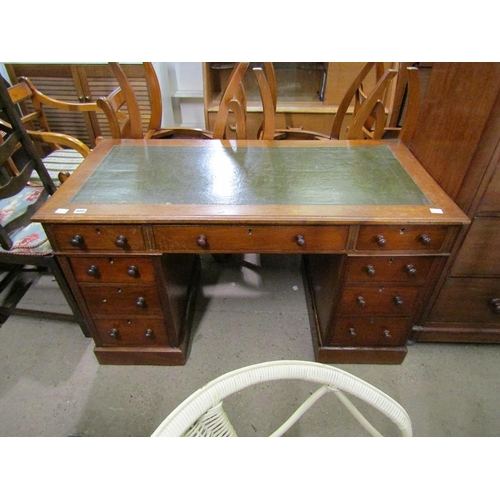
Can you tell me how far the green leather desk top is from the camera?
3.46 ft

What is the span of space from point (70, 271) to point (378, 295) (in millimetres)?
1105

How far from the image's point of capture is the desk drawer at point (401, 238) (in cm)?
102

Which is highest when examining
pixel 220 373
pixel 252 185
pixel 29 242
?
pixel 252 185

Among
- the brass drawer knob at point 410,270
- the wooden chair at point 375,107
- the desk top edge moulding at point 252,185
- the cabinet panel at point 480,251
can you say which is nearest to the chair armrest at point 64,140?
the desk top edge moulding at point 252,185

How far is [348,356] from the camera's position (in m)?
1.39

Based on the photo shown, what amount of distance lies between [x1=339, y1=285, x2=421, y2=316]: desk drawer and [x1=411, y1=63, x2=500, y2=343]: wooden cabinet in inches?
8.0

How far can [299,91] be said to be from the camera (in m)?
2.62

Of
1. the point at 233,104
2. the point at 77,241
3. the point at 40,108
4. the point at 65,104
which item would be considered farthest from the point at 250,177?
the point at 40,108

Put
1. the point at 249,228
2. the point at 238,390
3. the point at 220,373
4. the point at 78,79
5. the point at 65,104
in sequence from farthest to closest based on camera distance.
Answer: the point at 78,79 < the point at 65,104 < the point at 220,373 < the point at 249,228 < the point at 238,390

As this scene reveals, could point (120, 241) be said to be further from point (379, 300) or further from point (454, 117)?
point (454, 117)

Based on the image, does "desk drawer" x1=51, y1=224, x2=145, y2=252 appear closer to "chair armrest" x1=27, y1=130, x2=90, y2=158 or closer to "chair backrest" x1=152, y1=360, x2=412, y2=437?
"chair backrest" x1=152, y1=360, x2=412, y2=437

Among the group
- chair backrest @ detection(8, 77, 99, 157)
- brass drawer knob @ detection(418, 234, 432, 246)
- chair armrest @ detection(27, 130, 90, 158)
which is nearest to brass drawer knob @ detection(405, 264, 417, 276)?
brass drawer knob @ detection(418, 234, 432, 246)

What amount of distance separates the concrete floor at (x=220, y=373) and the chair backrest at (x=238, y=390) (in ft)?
1.94

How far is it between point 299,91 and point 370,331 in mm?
2078
